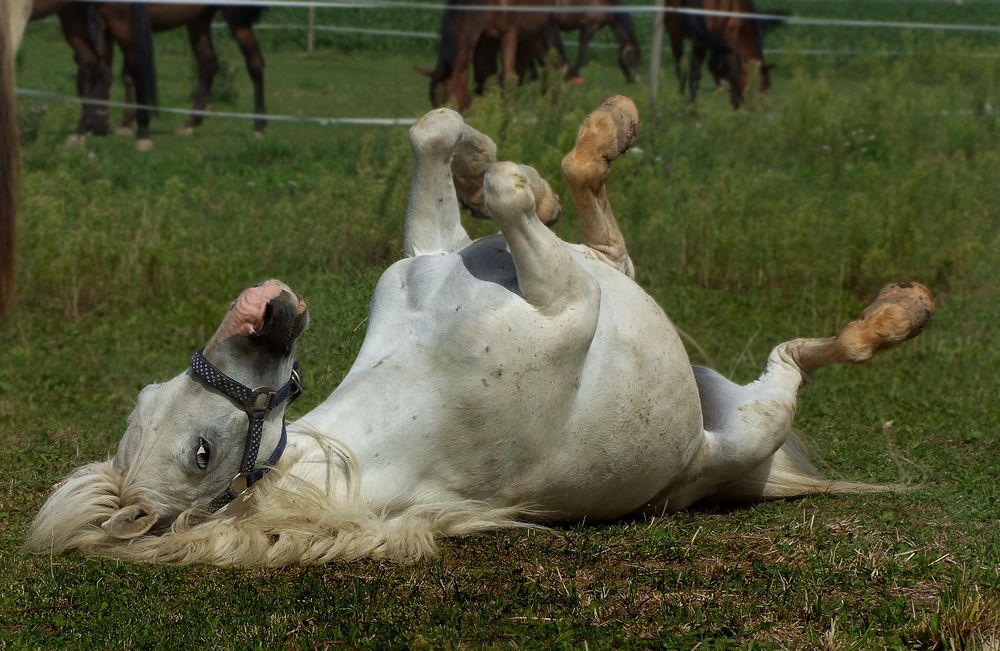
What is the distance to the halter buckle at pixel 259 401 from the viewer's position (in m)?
3.02

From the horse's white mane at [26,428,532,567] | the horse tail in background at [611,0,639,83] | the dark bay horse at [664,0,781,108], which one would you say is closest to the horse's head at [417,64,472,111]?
the dark bay horse at [664,0,781,108]

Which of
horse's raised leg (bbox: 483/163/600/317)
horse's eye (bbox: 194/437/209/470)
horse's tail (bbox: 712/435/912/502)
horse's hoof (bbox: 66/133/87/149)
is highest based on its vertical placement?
horse's raised leg (bbox: 483/163/600/317)

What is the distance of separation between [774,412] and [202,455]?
1.68 meters

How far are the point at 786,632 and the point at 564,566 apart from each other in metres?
0.62

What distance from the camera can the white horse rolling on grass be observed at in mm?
3043

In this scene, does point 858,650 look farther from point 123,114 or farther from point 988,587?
point 123,114

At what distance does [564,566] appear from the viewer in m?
3.21

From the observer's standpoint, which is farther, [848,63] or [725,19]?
→ [848,63]

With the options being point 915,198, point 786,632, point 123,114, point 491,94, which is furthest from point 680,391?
point 123,114

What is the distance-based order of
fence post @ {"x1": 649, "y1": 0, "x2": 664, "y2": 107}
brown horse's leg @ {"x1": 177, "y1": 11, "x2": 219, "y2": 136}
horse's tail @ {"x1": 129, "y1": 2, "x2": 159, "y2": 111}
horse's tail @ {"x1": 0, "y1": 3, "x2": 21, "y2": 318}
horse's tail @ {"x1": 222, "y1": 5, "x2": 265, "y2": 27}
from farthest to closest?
horse's tail @ {"x1": 222, "y1": 5, "x2": 265, "y2": 27} → brown horse's leg @ {"x1": 177, "y1": 11, "x2": 219, "y2": 136} → horse's tail @ {"x1": 129, "y1": 2, "x2": 159, "y2": 111} → fence post @ {"x1": 649, "y1": 0, "x2": 664, "y2": 107} → horse's tail @ {"x1": 0, "y1": 3, "x2": 21, "y2": 318}

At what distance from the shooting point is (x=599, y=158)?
13.4 ft

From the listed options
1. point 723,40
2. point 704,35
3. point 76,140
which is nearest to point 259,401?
point 76,140

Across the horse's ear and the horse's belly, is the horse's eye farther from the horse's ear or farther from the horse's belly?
the horse's belly

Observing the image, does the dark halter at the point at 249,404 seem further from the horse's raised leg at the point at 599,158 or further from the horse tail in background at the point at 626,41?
the horse tail in background at the point at 626,41
